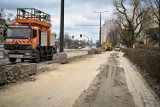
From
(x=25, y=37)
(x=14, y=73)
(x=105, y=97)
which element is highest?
(x=25, y=37)

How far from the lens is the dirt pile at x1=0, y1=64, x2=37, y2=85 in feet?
44.4

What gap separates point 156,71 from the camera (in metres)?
13.2

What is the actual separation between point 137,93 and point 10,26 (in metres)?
19.0

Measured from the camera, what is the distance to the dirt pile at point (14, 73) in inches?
533

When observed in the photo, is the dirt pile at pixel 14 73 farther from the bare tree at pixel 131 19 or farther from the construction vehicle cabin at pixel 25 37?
the bare tree at pixel 131 19

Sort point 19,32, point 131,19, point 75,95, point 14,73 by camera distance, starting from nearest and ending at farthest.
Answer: point 75,95 → point 14,73 → point 19,32 → point 131,19

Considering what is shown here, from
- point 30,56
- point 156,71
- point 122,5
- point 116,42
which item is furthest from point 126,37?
point 156,71

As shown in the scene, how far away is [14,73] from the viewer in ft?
49.3

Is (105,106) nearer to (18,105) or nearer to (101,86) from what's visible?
(18,105)

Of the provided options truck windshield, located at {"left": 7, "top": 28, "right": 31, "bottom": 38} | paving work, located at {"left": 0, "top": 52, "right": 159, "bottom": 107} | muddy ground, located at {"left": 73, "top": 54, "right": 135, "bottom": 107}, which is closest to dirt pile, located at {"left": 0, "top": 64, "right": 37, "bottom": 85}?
paving work, located at {"left": 0, "top": 52, "right": 159, "bottom": 107}

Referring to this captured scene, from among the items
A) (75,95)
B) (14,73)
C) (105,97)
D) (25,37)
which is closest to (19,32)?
(25,37)

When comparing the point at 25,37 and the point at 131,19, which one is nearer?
the point at 25,37

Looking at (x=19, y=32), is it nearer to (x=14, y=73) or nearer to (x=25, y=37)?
(x=25, y=37)

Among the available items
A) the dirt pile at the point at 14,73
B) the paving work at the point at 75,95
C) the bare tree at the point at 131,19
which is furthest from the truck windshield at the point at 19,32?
the bare tree at the point at 131,19
